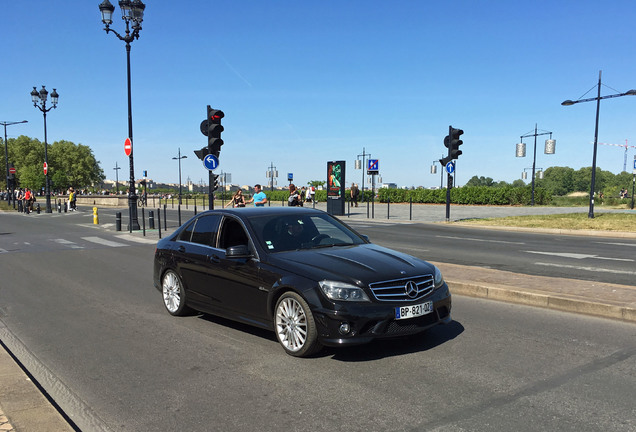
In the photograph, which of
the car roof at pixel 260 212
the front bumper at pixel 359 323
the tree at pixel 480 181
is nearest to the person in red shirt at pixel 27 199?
the car roof at pixel 260 212

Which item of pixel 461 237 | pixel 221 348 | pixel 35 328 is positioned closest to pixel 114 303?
pixel 35 328

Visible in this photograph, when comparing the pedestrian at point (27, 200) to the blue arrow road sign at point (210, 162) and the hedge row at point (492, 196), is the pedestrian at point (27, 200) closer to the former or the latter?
the hedge row at point (492, 196)

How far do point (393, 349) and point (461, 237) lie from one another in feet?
42.8

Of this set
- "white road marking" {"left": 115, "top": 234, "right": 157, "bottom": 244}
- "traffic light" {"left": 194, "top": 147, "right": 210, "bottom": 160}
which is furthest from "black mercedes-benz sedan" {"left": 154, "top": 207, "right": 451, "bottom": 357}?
"white road marking" {"left": 115, "top": 234, "right": 157, "bottom": 244}

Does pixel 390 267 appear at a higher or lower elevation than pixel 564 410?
higher

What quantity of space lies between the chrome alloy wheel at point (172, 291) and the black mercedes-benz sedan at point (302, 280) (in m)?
0.03

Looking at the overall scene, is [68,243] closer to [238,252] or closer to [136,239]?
[136,239]

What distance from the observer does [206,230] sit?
626 centimetres

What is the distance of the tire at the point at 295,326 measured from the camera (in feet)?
15.1

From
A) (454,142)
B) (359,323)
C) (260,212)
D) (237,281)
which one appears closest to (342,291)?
(359,323)

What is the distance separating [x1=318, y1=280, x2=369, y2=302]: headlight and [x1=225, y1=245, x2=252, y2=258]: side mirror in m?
1.10

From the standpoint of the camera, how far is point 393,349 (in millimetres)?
5023

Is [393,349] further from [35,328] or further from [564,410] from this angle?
[35,328]

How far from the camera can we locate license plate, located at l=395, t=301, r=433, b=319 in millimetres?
4520
